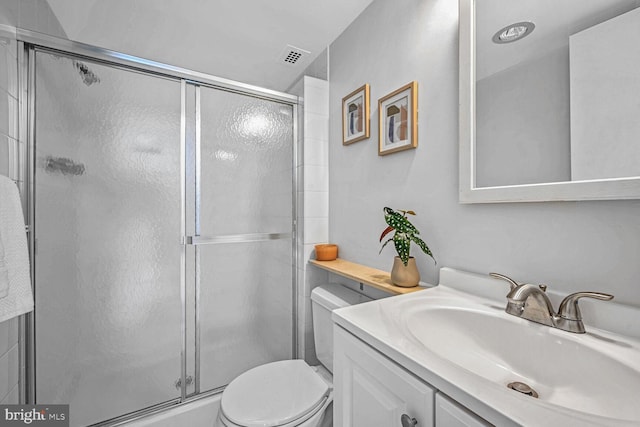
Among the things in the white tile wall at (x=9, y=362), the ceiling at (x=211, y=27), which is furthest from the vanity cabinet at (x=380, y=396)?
the ceiling at (x=211, y=27)

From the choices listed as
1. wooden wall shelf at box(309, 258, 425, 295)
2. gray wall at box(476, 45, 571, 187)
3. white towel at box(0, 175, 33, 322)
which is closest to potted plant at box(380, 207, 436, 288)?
wooden wall shelf at box(309, 258, 425, 295)

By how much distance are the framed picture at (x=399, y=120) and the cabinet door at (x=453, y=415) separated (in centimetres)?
90

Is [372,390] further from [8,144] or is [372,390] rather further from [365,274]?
[8,144]

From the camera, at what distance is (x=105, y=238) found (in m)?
1.27

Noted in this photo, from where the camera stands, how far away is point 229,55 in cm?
178

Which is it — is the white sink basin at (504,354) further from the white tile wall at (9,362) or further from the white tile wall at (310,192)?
the white tile wall at (9,362)

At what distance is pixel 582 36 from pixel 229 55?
1.79 metres

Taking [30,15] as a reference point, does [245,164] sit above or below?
below

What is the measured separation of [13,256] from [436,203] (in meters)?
1.51

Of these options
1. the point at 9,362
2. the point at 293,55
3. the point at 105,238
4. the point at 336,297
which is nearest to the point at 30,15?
the point at 105,238

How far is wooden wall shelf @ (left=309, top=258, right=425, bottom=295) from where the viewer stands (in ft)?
3.30

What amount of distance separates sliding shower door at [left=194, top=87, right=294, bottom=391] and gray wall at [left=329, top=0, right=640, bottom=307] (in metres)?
0.35

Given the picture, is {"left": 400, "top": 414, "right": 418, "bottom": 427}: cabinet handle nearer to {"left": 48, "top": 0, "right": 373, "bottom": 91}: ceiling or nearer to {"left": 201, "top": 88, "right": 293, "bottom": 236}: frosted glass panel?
{"left": 201, "top": 88, "right": 293, "bottom": 236}: frosted glass panel

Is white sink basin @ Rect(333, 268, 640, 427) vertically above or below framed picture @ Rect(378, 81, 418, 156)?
below
